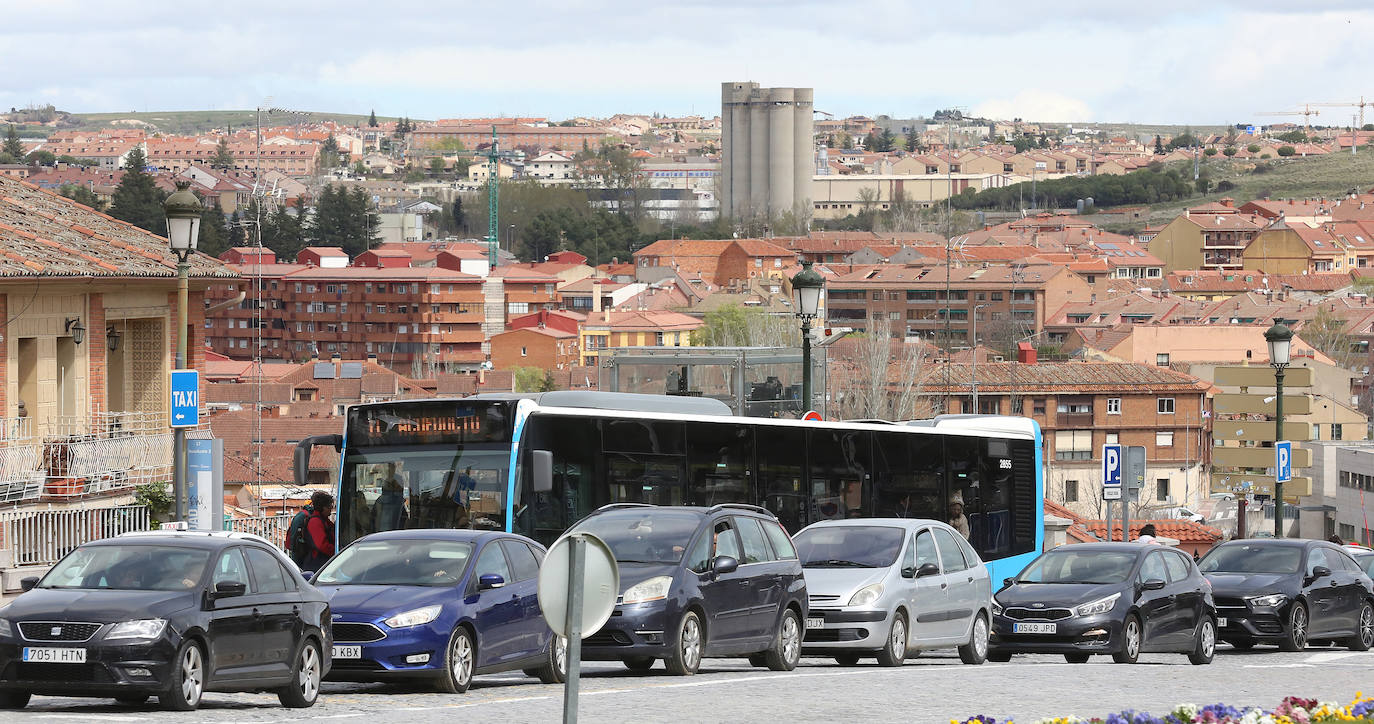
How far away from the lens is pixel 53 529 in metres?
24.3

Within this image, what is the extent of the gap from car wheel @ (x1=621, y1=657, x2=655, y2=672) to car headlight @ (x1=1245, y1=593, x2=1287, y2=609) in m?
8.44

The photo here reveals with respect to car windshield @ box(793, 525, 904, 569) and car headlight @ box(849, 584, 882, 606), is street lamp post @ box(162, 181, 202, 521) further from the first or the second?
car headlight @ box(849, 584, 882, 606)

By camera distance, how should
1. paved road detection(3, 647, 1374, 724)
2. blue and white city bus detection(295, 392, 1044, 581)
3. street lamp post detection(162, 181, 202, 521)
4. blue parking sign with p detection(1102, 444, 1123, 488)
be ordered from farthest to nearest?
blue parking sign with p detection(1102, 444, 1123, 488), street lamp post detection(162, 181, 202, 521), blue and white city bus detection(295, 392, 1044, 581), paved road detection(3, 647, 1374, 724)

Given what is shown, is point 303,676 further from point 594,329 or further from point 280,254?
point 280,254

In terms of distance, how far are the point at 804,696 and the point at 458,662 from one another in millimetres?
2592

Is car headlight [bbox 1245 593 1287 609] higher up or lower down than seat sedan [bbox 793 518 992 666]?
lower down

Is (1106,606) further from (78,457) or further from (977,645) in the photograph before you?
(78,457)

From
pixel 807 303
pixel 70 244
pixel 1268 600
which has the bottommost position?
pixel 1268 600

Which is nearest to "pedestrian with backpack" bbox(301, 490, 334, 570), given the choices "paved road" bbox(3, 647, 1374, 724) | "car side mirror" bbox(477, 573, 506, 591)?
"paved road" bbox(3, 647, 1374, 724)

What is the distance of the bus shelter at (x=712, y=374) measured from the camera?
98.6ft

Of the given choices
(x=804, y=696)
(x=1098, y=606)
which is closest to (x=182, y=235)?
(x=804, y=696)

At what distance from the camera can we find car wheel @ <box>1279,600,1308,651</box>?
73.3 feet

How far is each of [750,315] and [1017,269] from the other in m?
58.9

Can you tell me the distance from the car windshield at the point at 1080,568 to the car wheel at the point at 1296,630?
3038 millimetres
